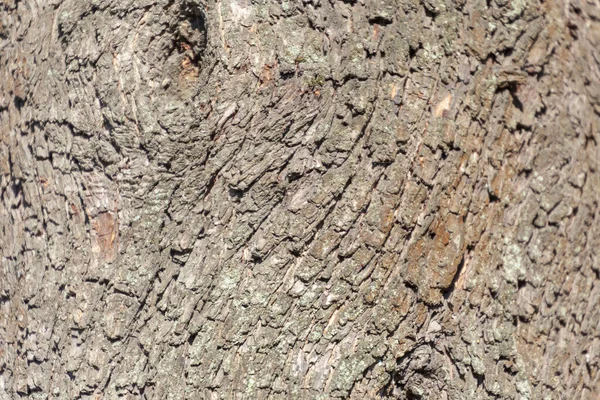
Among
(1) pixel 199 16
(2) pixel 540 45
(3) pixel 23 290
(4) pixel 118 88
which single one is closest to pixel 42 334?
(3) pixel 23 290

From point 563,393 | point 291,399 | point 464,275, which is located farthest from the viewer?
point 563,393

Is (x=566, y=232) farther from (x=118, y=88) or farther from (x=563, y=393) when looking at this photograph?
(x=118, y=88)

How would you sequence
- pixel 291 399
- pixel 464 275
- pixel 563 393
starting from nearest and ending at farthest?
1. pixel 291 399
2. pixel 464 275
3. pixel 563 393

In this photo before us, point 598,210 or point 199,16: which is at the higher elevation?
point 199,16

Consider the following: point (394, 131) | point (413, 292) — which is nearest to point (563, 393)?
point (413, 292)

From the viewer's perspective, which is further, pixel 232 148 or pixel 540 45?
pixel 540 45

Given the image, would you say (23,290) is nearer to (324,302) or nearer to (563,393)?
(324,302)

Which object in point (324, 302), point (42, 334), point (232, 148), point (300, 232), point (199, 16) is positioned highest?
point (199, 16)
